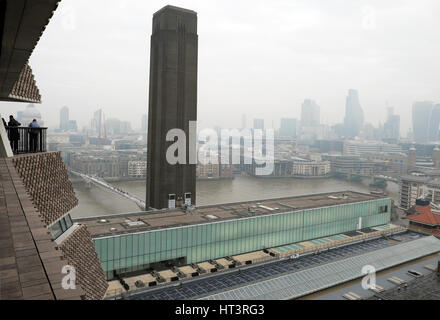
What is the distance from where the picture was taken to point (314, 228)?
20953 millimetres

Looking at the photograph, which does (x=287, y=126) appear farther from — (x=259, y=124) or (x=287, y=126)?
(x=259, y=124)

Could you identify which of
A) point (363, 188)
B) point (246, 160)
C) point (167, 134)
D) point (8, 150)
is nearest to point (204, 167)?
point (246, 160)

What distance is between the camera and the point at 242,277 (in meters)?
14.4

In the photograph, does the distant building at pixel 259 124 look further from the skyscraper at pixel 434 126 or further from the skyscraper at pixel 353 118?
the skyscraper at pixel 434 126

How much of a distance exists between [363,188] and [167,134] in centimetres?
4086

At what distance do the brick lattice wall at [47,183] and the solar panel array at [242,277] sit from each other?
6842mm

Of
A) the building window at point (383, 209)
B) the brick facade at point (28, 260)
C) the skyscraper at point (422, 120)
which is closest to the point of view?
the brick facade at point (28, 260)

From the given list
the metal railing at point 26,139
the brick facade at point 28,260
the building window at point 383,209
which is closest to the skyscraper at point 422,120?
the building window at point 383,209

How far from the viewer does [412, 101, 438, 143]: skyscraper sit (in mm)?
115812

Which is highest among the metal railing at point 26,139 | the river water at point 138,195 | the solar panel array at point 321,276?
the metal railing at point 26,139

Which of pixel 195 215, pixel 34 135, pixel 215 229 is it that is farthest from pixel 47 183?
pixel 195 215

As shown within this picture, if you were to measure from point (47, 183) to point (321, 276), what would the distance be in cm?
1152

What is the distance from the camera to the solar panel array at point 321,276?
12312mm
